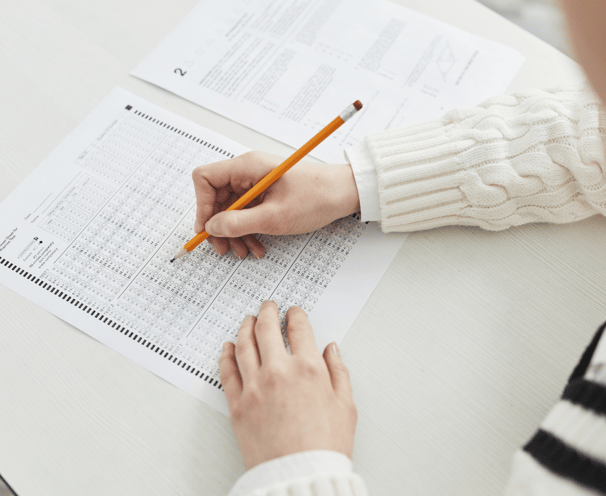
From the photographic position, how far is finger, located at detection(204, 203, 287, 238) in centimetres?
53

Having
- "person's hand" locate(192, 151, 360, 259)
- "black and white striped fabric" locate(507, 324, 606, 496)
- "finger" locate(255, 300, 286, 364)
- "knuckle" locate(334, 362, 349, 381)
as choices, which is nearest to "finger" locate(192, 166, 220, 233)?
"person's hand" locate(192, 151, 360, 259)

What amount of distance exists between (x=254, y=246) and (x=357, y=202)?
151 mm

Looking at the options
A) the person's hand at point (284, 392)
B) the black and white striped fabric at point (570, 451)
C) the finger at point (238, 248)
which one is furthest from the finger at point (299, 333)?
the black and white striped fabric at point (570, 451)

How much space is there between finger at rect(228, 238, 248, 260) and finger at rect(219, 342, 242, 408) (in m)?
0.12

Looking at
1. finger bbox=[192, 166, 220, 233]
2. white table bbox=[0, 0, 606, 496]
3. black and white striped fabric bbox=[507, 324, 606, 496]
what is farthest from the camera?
finger bbox=[192, 166, 220, 233]

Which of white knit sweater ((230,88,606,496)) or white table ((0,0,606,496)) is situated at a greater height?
white knit sweater ((230,88,606,496))

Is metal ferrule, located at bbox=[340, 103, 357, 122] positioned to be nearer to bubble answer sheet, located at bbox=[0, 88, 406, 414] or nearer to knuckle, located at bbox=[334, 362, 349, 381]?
bubble answer sheet, located at bbox=[0, 88, 406, 414]

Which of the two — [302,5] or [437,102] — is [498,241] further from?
[302,5]

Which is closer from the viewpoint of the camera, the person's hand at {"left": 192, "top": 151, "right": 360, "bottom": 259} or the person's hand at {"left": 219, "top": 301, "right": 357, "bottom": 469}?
the person's hand at {"left": 219, "top": 301, "right": 357, "bottom": 469}

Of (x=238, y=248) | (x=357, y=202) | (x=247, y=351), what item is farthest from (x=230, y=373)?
(x=357, y=202)

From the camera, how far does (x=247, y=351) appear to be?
501 mm

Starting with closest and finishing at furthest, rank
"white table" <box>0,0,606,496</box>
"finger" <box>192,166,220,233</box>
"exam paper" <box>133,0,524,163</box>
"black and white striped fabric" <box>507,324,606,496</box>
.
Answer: "black and white striped fabric" <box>507,324,606,496</box>
"white table" <box>0,0,606,496</box>
"finger" <box>192,166,220,233</box>
"exam paper" <box>133,0,524,163</box>

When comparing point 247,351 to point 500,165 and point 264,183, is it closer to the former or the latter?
point 264,183

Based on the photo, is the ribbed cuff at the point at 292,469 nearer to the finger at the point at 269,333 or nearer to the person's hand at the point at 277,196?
the finger at the point at 269,333
